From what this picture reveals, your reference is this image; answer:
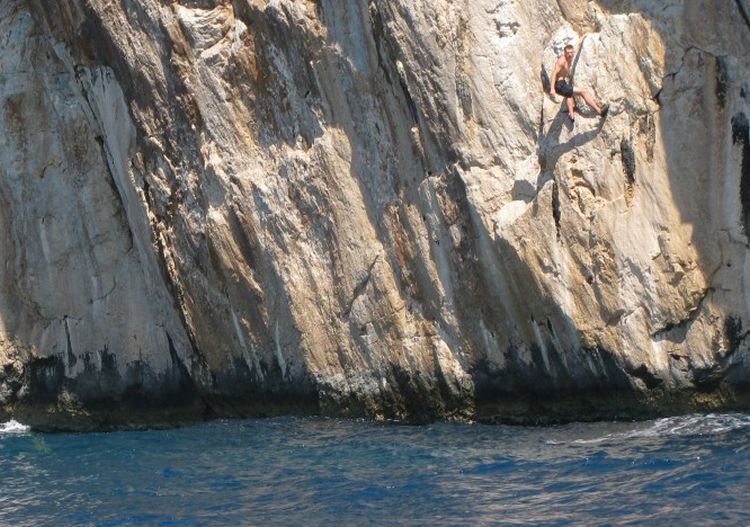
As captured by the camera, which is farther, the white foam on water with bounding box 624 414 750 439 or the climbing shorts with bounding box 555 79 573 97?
the climbing shorts with bounding box 555 79 573 97

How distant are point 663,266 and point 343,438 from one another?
16.6 feet

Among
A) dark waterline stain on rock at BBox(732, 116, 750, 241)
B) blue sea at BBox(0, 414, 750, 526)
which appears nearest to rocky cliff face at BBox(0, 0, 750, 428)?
dark waterline stain on rock at BBox(732, 116, 750, 241)

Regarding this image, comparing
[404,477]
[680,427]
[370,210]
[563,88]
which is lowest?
[404,477]

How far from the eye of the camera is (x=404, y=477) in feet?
45.1

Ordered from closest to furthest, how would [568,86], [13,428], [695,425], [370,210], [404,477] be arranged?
[404,477]
[695,425]
[568,86]
[370,210]
[13,428]

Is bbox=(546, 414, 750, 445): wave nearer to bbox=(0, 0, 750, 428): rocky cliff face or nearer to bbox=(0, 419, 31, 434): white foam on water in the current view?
bbox=(0, 0, 750, 428): rocky cliff face

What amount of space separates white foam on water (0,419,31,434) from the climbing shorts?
11683mm

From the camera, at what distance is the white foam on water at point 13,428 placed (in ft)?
69.4

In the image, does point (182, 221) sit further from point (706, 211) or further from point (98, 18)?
point (706, 211)

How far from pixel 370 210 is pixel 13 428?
8.47m

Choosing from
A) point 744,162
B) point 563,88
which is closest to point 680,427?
point 744,162

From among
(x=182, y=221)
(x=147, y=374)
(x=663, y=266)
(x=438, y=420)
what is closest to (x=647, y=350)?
(x=663, y=266)

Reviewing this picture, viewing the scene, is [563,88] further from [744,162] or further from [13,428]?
[13,428]

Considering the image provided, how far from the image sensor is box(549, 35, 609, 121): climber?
15055 mm
